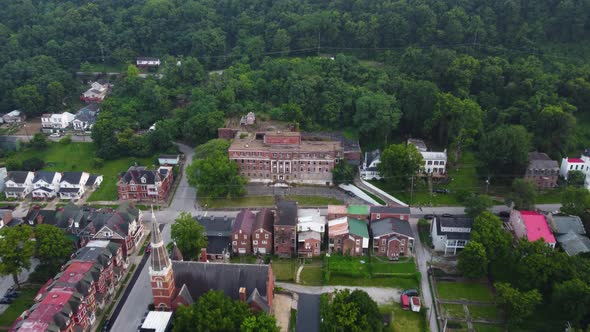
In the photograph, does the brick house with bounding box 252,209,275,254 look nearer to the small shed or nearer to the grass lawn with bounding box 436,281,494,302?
the small shed

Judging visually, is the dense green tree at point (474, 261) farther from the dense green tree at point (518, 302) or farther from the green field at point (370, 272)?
the green field at point (370, 272)

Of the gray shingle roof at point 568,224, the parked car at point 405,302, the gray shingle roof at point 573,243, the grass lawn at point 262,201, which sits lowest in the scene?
the parked car at point 405,302

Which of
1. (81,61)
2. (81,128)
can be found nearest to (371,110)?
(81,128)

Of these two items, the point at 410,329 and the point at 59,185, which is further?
the point at 59,185

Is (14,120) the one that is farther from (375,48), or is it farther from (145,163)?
(375,48)

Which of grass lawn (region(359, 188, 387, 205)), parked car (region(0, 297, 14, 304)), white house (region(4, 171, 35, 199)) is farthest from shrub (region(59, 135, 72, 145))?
grass lawn (region(359, 188, 387, 205))

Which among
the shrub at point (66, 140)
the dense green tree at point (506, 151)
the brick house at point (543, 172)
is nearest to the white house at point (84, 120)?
the shrub at point (66, 140)
